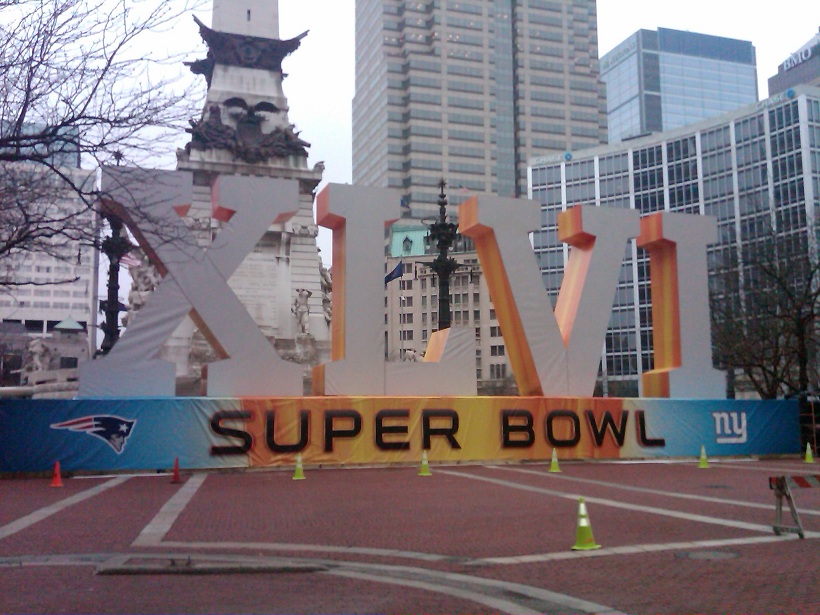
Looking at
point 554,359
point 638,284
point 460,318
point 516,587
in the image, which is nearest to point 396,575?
point 516,587

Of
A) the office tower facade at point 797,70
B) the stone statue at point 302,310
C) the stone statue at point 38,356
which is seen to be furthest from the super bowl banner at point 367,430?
the office tower facade at point 797,70

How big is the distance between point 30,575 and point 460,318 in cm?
10926

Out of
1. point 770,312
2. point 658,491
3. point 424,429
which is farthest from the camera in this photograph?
point 770,312

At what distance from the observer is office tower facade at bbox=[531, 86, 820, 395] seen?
Result: 85.6m

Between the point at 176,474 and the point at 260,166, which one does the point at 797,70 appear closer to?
the point at 260,166

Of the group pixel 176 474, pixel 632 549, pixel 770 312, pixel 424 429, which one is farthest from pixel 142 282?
pixel 632 549

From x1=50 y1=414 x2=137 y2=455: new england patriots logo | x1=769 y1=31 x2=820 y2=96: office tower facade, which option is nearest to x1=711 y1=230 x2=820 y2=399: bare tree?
x1=50 y1=414 x2=137 y2=455: new england patriots logo

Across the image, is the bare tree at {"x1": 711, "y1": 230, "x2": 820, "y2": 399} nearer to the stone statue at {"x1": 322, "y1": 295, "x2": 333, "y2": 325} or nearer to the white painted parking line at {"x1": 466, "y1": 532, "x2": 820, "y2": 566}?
the stone statue at {"x1": 322, "y1": 295, "x2": 333, "y2": 325}

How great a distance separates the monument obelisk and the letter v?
19.9 metres

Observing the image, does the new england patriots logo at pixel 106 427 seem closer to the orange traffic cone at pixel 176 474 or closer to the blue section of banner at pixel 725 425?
the orange traffic cone at pixel 176 474

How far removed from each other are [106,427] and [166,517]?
8.30 meters

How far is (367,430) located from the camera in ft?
74.5

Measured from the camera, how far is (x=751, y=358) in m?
37.1

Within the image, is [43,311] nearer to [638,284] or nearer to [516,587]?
[638,284]
